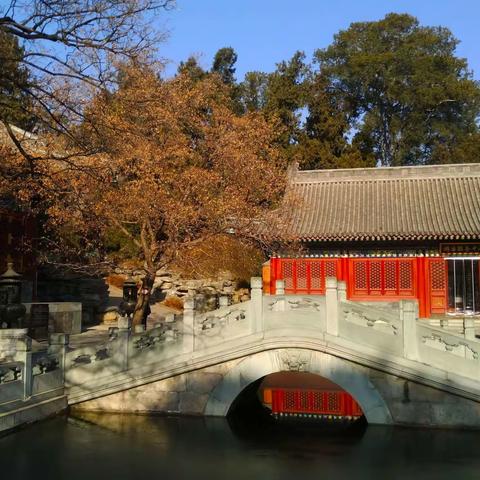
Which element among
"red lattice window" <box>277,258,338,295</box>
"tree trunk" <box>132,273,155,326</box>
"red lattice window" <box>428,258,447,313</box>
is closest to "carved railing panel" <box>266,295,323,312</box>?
"tree trunk" <box>132,273,155,326</box>

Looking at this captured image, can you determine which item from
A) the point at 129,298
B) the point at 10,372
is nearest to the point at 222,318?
the point at 10,372

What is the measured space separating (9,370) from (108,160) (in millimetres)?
5741

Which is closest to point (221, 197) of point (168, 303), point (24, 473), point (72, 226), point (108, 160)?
point (108, 160)

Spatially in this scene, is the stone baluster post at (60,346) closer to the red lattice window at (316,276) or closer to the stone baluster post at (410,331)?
the stone baluster post at (410,331)

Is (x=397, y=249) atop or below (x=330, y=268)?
atop

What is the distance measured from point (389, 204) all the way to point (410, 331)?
1156 centimetres

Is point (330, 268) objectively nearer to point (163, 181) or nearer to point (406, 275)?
point (406, 275)

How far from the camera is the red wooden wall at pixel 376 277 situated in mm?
18062

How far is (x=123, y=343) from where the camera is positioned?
30.7 feet

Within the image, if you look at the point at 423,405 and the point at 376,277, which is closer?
the point at 423,405

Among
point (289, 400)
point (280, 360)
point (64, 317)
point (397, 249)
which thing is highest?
point (397, 249)

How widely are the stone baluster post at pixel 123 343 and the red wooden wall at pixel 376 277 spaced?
9.90m

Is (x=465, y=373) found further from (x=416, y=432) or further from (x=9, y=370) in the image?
(x=9, y=370)

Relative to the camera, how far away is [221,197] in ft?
43.7
